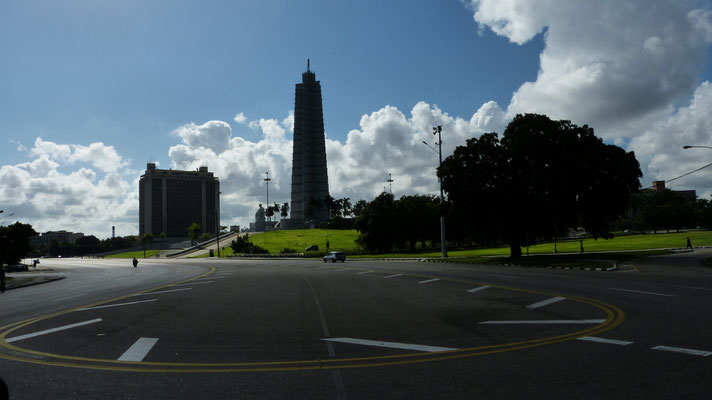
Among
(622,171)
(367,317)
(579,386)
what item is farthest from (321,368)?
(622,171)

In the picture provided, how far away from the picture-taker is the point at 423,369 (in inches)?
244

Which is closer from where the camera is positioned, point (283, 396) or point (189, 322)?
point (283, 396)

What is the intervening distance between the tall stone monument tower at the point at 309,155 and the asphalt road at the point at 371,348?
154 metres

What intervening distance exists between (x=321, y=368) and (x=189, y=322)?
570 centimetres

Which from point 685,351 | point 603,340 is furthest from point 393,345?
point 685,351

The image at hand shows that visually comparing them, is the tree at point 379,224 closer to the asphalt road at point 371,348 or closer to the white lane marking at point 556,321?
the asphalt road at point 371,348

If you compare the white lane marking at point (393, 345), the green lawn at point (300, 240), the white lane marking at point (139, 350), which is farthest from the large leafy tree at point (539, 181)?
the green lawn at point (300, 240)

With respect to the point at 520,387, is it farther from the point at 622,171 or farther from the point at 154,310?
the point at 622,171

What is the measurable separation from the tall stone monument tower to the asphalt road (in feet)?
505

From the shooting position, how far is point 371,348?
7.62 metres

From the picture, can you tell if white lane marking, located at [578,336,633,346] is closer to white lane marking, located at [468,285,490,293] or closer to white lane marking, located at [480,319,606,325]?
white lane marking, located at [480,319,606,325]

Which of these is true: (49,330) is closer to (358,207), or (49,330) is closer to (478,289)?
(478,289)

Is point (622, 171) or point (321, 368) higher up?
point (622, 171)

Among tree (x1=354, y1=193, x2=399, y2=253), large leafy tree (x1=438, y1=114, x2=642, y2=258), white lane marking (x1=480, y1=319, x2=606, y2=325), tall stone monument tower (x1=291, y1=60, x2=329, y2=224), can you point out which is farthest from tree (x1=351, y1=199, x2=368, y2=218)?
white lane marking (x1=480, y1=319, x2=606, y2=325)
